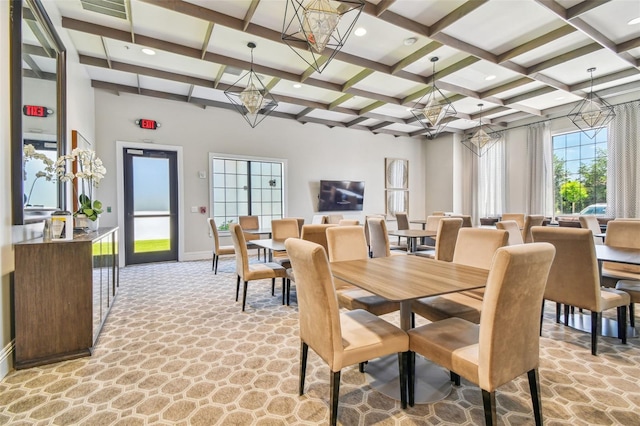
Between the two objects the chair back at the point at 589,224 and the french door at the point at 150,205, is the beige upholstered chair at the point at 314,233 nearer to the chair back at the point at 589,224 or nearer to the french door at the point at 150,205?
the chair back at the point at 589,224

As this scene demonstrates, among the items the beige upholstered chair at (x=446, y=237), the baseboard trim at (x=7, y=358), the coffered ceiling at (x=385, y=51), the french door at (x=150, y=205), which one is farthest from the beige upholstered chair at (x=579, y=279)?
the french door at (x=150, y=205)

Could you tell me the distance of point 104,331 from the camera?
2.87m

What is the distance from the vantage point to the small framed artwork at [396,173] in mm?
9109

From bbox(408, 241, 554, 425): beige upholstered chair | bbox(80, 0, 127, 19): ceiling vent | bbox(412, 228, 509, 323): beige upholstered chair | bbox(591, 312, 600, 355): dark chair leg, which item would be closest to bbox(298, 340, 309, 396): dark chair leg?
bbox(408, 241, 554, 425): beige upholstered chair

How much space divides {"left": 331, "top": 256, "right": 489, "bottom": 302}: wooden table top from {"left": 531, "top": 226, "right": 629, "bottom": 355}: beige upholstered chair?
87cm

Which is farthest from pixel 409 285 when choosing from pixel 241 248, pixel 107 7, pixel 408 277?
pixel 107 7

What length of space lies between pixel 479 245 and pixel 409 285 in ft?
3.29

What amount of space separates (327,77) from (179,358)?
467cm

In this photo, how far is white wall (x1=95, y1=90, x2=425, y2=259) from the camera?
573cm

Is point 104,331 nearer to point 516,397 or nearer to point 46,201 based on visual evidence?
point 46,201

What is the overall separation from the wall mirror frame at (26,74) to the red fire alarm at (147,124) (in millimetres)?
2845

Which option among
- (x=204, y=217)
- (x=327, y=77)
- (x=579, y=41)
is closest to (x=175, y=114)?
(x=204, y=217)

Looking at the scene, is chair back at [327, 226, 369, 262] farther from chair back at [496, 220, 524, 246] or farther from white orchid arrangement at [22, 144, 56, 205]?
white orchid arrangement at [22, 144, 56, 205]

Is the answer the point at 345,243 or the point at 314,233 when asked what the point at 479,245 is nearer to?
the point at 345,243
